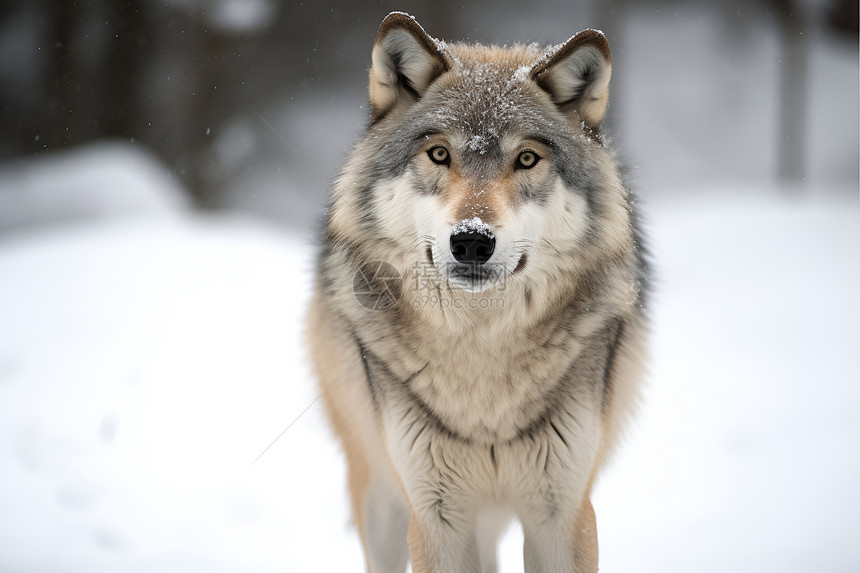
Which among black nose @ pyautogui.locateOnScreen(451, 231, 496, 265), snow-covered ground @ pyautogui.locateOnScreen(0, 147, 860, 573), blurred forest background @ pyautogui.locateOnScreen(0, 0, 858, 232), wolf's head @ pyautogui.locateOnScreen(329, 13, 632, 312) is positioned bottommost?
snow-covered ground @ pyautogui.locateOnScreen(0, 147, 860, 573)

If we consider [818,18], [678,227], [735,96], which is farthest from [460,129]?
[735,96]

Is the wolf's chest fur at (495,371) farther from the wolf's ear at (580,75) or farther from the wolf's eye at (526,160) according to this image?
the wolf's ear at (580,75)

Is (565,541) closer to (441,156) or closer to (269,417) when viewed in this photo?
(441,156)

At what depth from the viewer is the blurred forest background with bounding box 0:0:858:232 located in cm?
987

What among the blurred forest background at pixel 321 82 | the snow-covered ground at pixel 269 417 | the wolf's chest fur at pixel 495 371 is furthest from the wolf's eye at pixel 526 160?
the blurred forest background at pixel 321 82

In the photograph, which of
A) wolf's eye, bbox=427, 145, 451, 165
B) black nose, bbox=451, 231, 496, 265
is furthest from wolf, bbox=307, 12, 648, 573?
black nose, bbox=451, 231, 496, 265

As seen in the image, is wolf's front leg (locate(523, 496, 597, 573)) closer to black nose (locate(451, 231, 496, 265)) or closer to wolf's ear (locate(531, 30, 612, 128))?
black nose (locate(451, 231, 496, 265))

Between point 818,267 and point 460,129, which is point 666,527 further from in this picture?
point 818,267

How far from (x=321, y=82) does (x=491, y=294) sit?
10085mm

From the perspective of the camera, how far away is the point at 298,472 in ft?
13.0

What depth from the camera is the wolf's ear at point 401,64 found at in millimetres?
2252

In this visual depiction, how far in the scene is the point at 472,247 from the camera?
1.94 metres

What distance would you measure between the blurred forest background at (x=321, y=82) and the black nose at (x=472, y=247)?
25.1ft

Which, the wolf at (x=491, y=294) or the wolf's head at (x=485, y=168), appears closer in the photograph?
the wolf's head at (x=485, y=168)
